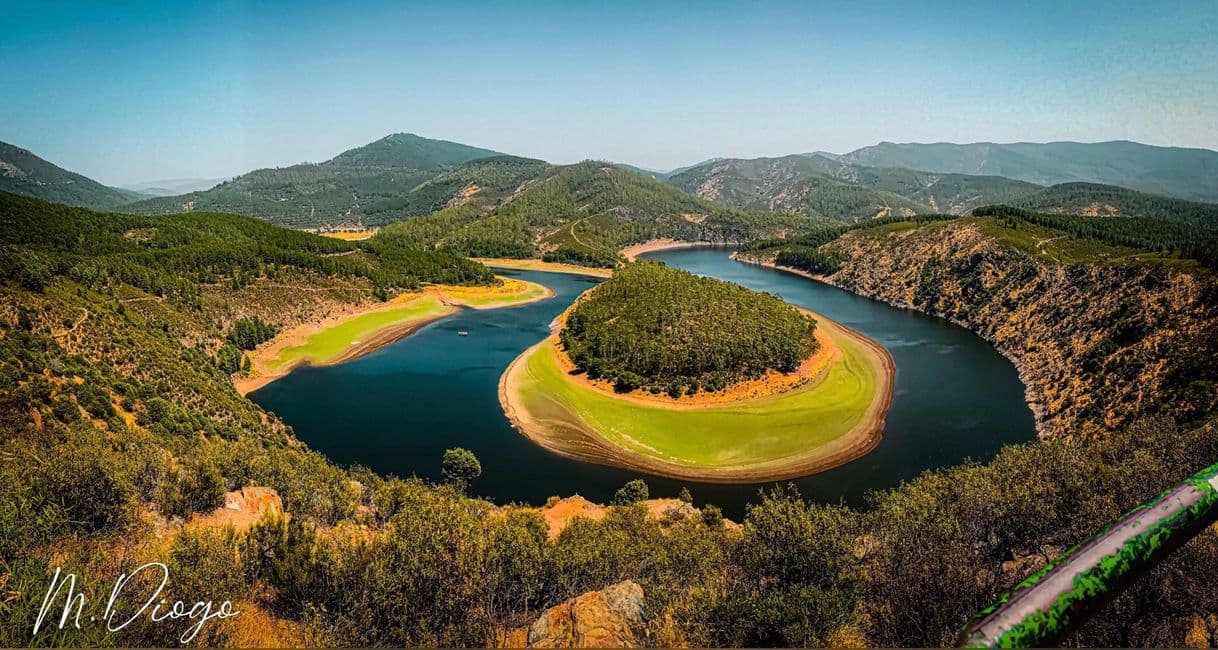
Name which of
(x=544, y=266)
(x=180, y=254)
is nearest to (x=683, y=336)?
(x=180, y=254)

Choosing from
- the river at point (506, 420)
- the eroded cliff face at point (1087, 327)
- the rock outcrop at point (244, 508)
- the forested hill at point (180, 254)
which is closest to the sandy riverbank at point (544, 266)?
the forested hill at point (180, 254)

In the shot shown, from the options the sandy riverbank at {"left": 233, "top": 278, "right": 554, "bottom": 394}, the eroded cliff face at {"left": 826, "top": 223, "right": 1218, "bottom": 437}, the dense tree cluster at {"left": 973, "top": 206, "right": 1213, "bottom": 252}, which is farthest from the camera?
the dense tree cluster at {"left": 973, "top": 206, "right": 1213, "bottom": 252}

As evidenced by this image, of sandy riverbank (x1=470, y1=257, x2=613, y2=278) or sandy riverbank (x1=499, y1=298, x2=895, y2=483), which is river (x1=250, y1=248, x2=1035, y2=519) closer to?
sandy riverbank (x1=499, y1=298, x2=895, y2=483)

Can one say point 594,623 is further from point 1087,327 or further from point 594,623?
point 1087,327

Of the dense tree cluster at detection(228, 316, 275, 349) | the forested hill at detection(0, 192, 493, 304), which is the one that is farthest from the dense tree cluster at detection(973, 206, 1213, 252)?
the dense tree cluster at detection(228, 316, 275, 349)

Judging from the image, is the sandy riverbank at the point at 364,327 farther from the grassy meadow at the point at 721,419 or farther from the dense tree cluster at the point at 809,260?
the dense tree cluster at the point at 809,260

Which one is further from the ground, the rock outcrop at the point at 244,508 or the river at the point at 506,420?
the rock outcrop at the point at 244,508
